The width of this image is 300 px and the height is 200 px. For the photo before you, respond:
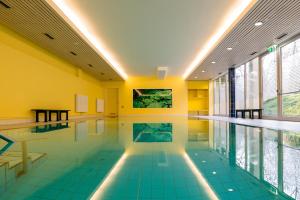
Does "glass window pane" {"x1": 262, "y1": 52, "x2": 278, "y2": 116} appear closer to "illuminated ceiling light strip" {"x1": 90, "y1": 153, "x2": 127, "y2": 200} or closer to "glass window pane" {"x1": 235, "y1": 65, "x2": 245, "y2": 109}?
"glass window pane" {"x1": 235, "y1": 65, "x2": 245, "y2": 109}

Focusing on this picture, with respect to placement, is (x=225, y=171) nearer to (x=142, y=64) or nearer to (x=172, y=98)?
(x=142, y=64)

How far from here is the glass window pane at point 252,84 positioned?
421 inches

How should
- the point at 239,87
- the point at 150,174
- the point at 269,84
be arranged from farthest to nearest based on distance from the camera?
the point at 239,87 < the point at 269,84 < the point at 150,174

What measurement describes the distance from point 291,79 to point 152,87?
1069 cm

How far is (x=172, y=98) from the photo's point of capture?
57.7ft

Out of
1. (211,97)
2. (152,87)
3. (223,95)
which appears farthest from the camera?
(152,87)

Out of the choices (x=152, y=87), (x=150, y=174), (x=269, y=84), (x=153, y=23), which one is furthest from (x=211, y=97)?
(x=150, y=174)

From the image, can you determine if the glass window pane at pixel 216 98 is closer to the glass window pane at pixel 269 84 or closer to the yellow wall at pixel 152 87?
the yellow wall at pixel 152 87

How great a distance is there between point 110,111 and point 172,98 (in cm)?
524

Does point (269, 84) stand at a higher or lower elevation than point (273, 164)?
higher

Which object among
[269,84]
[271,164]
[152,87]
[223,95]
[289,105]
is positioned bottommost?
[271,164]

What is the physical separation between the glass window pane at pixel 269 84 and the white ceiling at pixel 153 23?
9.54 ft

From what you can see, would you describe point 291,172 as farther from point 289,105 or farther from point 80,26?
point 289,105

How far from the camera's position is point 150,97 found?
17641 millimetres
